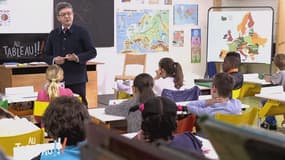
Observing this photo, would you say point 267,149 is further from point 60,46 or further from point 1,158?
point 60,46

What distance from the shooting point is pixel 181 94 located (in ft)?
14.9

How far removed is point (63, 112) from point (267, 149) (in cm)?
161

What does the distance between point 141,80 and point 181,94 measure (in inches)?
32.4

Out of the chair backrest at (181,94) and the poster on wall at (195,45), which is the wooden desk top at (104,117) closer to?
the chair backrest at (181,94)

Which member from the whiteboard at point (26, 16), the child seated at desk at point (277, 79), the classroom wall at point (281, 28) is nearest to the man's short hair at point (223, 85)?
the child seated at desk at point (277, 79)

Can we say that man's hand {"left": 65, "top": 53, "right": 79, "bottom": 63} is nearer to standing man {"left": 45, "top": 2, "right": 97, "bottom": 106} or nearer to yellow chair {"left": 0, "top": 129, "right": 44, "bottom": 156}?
standing man {"left": 45, "top": 2, "right": 97, "bottom": 106}

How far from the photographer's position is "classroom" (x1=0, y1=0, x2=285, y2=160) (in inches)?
20.7

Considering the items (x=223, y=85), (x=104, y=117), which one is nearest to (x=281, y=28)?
(x=223, y=85)

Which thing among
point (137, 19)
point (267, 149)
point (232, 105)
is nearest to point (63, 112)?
point (267, 149)

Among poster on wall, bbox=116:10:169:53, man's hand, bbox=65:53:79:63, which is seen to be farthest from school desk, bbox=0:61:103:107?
man's hand, bbox=65:53:79:63

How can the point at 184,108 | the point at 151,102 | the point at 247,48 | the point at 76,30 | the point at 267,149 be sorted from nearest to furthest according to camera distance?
the point at 267,149 < the point at 151,102 < the point at 184,108 < the point at 76,30 < the point at 247,48

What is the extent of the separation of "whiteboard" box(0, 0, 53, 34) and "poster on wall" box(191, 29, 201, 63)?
322 cm

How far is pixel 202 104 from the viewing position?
3.82 meters

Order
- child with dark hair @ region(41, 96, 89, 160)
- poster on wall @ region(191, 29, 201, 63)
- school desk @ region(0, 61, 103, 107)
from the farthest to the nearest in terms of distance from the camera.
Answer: poster on wall @ region(191, 29, 201, 63) < school desk @ region(0, 61, 103, 107) < child with dark hair @ region(41, 96, 89, 160)
